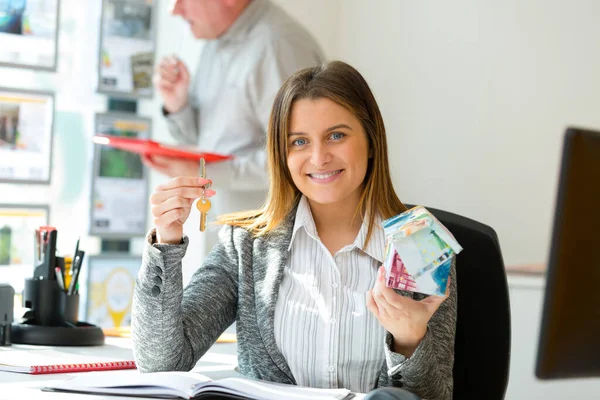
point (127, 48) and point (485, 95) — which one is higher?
point (127, 48)

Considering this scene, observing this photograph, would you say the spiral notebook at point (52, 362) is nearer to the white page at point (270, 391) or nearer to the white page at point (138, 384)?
the white page at point (138, 384)

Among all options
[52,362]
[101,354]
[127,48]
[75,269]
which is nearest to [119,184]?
[127,48]

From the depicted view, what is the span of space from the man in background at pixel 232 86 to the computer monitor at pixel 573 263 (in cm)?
244

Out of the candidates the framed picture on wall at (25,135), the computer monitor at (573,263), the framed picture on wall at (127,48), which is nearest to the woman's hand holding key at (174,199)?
the computer monitor at (573,263)

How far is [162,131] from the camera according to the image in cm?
381

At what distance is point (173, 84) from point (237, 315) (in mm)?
1932

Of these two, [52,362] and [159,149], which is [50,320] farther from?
[159,149]

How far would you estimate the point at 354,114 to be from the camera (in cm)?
176

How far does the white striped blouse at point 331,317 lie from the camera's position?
1.64 meters

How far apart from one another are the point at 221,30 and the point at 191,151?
0.69 m

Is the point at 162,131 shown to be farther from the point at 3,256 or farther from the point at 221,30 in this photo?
the point at 3,256

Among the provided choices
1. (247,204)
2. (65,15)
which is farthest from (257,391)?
(65,15)

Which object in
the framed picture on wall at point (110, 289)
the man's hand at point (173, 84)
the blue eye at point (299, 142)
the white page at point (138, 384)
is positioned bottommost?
→ the framed picture on wall at point (110, 289)

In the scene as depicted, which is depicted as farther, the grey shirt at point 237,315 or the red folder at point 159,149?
the red folder at point 159,149
